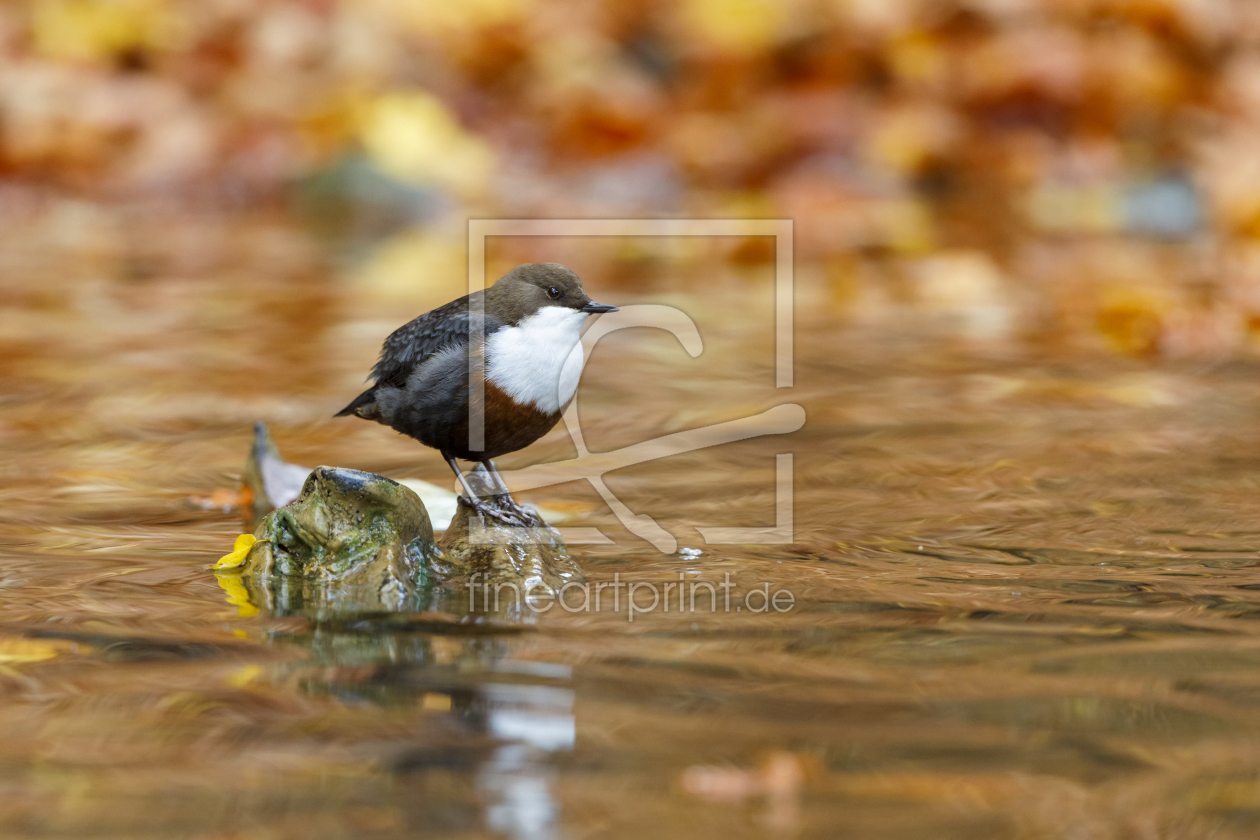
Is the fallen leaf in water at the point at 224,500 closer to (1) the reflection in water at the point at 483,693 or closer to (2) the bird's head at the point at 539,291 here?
(2) the bird's head at the point at 539,291

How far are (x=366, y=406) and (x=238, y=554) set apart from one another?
506 mm

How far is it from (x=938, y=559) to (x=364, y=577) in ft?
3.93

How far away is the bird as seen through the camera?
319cm

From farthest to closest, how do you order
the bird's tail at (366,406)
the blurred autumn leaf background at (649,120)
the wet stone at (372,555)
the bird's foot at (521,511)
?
1. the blurred autumn leaf background at (649,120)
2. the bird's tail at (366,406)
3. the bird's foot at (521,511)
4. the wet stone at (372,555)

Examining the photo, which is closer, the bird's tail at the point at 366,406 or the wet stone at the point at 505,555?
the wet stone at the point at 505,555

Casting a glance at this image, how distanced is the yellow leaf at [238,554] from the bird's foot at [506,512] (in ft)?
1.46

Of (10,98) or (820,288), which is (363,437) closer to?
(820,288)

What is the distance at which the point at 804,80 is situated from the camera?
488 inches

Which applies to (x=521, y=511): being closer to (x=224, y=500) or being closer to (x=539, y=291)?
(x=539, y=291)

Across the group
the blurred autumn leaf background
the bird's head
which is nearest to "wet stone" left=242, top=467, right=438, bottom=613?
the bird's head

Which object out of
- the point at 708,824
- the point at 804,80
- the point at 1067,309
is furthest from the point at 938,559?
the point at 804,80

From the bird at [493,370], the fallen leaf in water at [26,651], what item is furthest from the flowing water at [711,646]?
the bird at [493,370]

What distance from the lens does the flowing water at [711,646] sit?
200cm

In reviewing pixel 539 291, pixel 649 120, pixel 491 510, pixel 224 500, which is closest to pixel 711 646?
pixel 491 510
